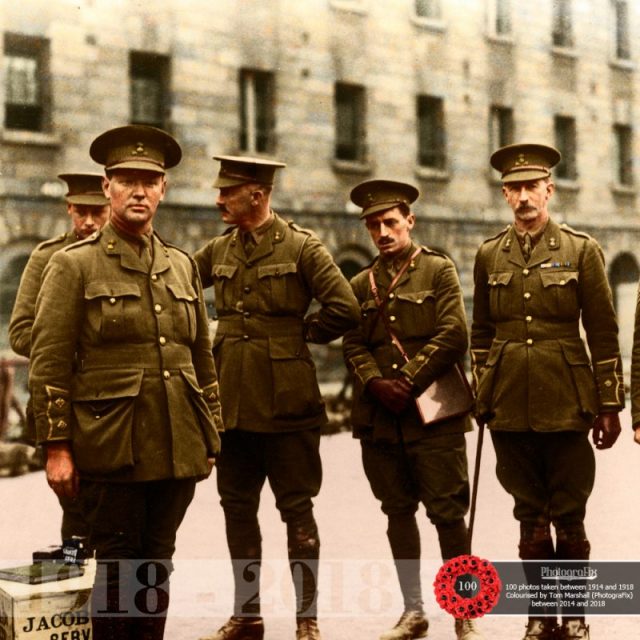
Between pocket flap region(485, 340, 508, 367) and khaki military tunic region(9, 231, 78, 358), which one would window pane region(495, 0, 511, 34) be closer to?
pocket flap region(485, 340, 508, 367)

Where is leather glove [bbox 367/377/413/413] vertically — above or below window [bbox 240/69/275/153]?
below

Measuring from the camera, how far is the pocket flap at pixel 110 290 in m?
4.19

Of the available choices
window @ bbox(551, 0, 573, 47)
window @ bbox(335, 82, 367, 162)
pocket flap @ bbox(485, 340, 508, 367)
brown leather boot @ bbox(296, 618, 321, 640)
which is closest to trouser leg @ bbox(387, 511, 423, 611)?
brown leather boot @ bbox(296, 618, 321, 640)

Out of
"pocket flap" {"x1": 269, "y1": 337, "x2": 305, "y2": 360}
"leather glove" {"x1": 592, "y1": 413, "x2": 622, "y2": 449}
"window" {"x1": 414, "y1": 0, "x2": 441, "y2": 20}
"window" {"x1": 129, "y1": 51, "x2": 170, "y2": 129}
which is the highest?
"window" {"x1": 414, "y1": 0, "x2": 441, "y2": 20}

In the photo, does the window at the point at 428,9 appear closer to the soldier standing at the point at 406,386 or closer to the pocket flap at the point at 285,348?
the soldier standing at the point at 406,386

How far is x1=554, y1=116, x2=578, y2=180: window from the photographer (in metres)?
15.0

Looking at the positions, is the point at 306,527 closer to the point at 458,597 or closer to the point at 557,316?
the point at 458,597

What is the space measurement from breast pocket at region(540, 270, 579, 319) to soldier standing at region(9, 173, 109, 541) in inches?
83.1

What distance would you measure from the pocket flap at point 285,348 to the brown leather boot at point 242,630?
1126 millimetres

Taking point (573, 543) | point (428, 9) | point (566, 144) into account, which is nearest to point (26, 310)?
point (573, 543)

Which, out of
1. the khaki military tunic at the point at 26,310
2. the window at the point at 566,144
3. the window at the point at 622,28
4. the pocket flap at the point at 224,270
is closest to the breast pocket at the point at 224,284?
the pocket flap at the point at 224,270

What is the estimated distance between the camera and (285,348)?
200 inches

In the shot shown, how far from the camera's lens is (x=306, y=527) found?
4977 mm

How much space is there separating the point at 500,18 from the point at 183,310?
8.48 meters
